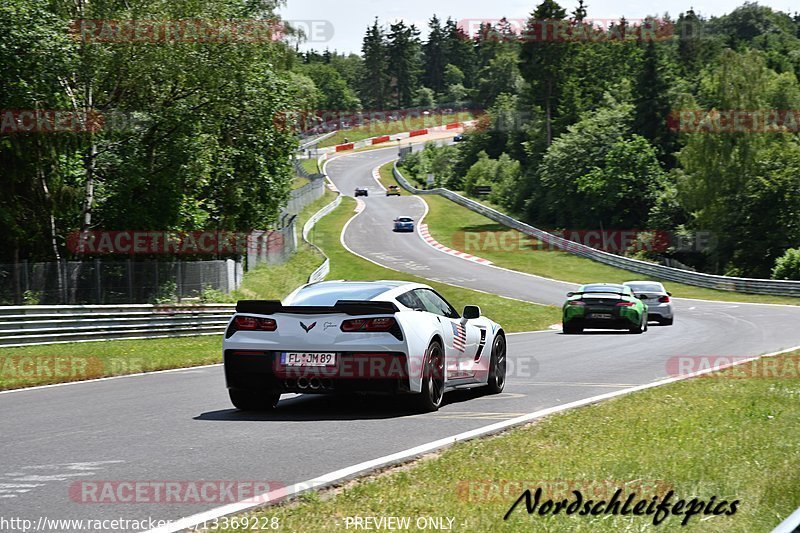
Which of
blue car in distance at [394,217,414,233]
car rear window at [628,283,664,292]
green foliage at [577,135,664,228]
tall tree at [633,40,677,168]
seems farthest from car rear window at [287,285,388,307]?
tall tree at [633,40,677,168]

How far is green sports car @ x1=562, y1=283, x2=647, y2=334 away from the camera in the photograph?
26.2m

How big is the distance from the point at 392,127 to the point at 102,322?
16902 centimetres

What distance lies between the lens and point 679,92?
293ft

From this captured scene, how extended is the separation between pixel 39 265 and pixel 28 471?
21522 mm

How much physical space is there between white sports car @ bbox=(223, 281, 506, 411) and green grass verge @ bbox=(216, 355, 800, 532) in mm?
1447

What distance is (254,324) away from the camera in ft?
35.2

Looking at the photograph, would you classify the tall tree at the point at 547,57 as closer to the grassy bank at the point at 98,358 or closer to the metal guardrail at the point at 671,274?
the metal guardrail at the point at 671,274

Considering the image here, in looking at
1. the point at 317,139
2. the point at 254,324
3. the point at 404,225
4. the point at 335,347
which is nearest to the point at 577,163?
the point at 404,225

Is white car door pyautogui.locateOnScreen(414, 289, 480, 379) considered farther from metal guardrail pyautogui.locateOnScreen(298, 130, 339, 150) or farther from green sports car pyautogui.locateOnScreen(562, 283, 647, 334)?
metal guardrail pyautogui.locateOnScreen(298, 130, 339, 150)

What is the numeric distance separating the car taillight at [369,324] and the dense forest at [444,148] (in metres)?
19.7

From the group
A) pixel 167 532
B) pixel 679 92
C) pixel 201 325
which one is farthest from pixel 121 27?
pixel 679 92

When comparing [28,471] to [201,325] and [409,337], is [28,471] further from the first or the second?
[201,325]

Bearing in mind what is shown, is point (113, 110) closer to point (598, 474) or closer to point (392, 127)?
point (598, 474)

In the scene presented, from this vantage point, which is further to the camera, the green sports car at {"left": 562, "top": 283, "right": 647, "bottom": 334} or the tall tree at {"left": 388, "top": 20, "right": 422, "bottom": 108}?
the tall tree at {"left": 388, "top": 20, "right": 422, "bottom": 108}
